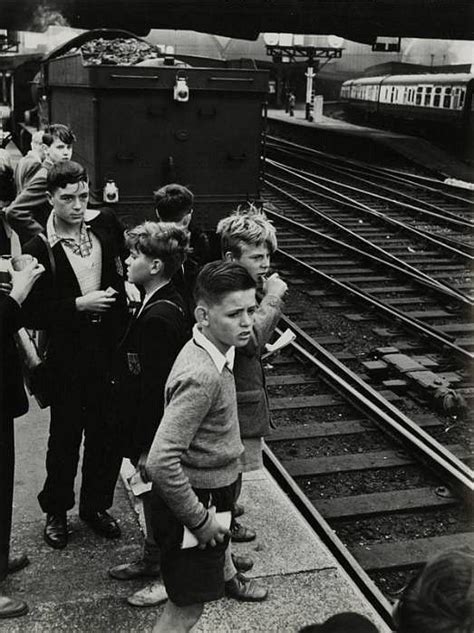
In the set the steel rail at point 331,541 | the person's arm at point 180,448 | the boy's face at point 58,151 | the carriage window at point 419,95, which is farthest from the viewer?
the carriage window at point 419,95

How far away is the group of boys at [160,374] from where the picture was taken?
9.02 feet

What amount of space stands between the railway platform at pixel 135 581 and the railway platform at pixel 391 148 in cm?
1668

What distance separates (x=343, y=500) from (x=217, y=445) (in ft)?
8.63

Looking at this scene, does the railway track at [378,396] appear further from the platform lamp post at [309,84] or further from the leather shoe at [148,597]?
the platform lamp post at [309,84]

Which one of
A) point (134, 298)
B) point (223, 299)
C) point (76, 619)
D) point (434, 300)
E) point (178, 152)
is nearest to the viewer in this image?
point (223, 299)

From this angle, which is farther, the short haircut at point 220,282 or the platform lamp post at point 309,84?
the platform lamp post at point 309,84

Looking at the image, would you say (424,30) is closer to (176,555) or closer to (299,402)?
(299,402)

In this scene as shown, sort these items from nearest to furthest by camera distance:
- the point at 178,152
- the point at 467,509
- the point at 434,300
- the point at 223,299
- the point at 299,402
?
the point at 223,299
the point at 467,509
the point at 299,402
the point at 178,152
the point at 434,300

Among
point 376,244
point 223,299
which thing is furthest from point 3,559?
point 376,244

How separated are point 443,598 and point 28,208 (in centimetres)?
368

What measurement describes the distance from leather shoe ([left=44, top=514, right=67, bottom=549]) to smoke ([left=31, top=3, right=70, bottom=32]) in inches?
733

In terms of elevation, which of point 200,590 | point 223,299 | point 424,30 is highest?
point 424,30

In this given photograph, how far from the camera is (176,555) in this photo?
9.09 ft

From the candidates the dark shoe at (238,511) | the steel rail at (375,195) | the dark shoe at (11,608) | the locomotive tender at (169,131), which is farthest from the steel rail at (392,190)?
the dark shoe at (11,608)
